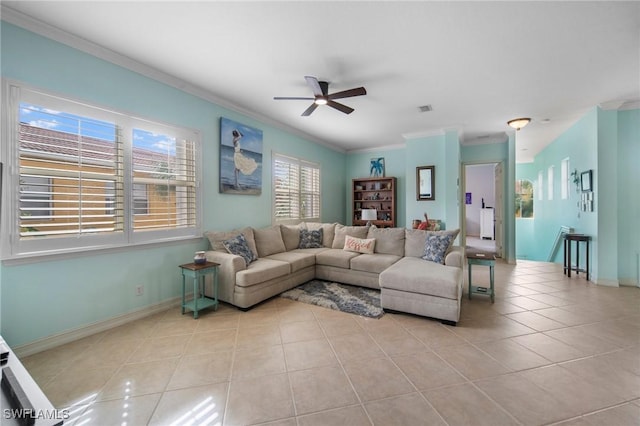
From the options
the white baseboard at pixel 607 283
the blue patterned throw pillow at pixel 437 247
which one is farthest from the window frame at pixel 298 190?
the white baseboard at pixel 607 283

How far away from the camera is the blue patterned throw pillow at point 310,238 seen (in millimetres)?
4918

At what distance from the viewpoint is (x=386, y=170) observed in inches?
271

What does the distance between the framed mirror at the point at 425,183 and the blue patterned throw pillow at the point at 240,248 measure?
3.84 m

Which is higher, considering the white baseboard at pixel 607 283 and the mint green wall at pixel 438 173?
the mint green wall at pixel 438 173

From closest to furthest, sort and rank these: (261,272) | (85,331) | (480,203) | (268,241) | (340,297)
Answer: (85,331) < (261,272) < (340,297) < (268,241) < (480,203)

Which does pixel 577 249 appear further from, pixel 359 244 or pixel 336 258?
pixel 336 258

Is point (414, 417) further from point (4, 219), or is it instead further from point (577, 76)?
point (577, 76)

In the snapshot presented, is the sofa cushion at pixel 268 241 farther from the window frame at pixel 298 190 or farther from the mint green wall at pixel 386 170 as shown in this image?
the mint green wall at pixel 386 170

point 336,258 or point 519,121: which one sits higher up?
point 519,121

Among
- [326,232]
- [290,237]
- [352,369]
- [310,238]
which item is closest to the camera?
[352,369]

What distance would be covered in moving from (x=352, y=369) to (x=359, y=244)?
262 centimetres

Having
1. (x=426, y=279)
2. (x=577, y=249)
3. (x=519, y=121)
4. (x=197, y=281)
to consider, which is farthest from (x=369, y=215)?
(x=197, y=281)

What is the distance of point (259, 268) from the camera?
3.38 m

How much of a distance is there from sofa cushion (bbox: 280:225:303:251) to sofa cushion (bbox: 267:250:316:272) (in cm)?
22
